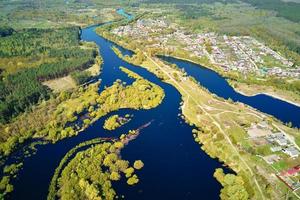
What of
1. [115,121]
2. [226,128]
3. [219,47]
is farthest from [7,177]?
[219,47]

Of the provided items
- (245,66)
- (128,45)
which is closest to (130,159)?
(245,66)

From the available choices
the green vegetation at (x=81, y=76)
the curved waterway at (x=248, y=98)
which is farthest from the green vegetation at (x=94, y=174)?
the curved waterway at (x=248, y=98)

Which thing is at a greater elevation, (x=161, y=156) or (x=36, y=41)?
(x=36, y=41)

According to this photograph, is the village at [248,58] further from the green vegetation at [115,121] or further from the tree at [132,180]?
the green vegetation at [115,121]

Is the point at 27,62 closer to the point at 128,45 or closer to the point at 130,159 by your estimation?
the point at 128,45

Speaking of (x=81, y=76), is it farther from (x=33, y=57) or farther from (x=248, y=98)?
(x=248, y=98)

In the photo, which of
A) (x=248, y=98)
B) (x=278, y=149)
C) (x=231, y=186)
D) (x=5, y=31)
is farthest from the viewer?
(x=5, y=31)

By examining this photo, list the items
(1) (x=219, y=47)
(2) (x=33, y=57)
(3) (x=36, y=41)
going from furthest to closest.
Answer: (3) (x=36, y=41)
(1) (x=219, y=47)
(2) (x=33, y=57)
